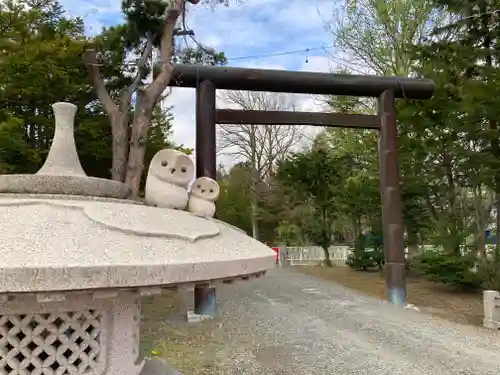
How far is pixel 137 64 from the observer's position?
7254 mm

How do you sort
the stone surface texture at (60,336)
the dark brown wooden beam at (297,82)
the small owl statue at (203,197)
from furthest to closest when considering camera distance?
the dark brown wooden beam at (297,82) → the small owl statue at (203,197) → the stone surface texture at (60,336)

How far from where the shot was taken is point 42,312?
168cm

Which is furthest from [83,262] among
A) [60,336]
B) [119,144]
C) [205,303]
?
[119,144]

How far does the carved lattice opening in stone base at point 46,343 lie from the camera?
5.58ft

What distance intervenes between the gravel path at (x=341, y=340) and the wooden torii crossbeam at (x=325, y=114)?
3.68 feet

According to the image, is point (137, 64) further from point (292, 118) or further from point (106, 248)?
point (106, 248)

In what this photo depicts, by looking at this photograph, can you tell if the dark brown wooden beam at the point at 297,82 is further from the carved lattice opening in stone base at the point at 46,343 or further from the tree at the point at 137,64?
the carved lattice opening in stone base at the point at 46,343

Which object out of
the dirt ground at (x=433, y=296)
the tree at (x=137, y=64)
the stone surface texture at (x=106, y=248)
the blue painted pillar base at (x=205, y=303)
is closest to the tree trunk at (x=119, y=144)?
the tree at (x=137, y=64)

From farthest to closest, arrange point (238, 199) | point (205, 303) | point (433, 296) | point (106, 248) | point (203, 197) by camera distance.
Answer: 1. point (238, 199)
2. point (433, 296)
3. point (205, 303)
4. point (203, 197)
5. point (106, 248)

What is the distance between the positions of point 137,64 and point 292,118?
108 inches

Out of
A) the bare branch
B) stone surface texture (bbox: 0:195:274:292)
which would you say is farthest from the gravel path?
the bare branch

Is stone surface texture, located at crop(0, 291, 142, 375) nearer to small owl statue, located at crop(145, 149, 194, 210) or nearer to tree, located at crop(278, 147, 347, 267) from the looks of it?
small owl statue, located at crop(145, 149, 194, 210)

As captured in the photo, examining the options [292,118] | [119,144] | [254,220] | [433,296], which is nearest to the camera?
[119,144]

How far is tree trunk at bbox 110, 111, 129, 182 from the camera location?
6441 millimetres
